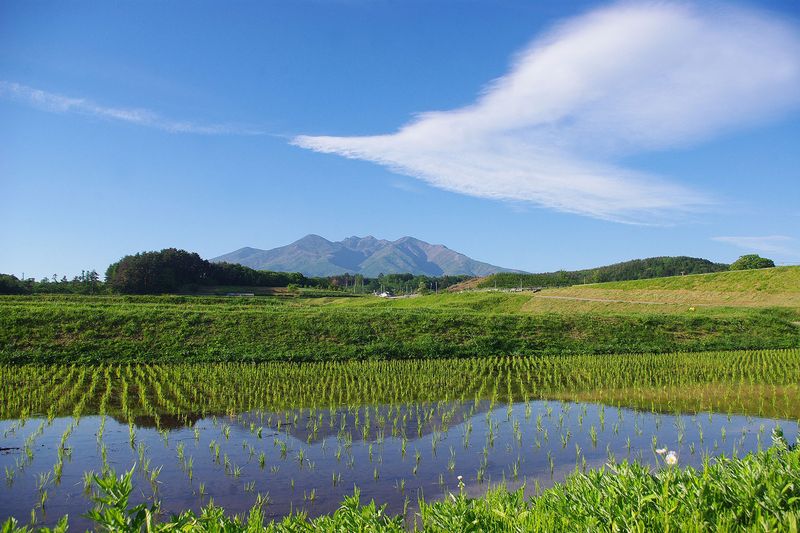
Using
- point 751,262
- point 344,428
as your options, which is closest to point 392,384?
point 344,428

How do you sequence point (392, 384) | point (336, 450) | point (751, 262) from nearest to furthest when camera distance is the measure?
point (336, 450) < point (392, 384) < point (751, 262)

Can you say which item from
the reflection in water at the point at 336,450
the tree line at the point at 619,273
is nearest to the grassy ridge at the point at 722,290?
the reflection in water at the point at 336,450

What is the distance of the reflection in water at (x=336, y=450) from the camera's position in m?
7.13

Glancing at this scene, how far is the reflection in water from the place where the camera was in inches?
281

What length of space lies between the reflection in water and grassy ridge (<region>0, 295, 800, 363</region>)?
956 cm

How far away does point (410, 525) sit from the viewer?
6.17 metres

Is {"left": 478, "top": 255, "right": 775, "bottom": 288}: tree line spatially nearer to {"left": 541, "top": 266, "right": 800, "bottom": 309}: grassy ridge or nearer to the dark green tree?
the dark green tree

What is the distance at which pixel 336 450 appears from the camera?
9.03 meters

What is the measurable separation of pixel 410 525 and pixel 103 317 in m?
22.1

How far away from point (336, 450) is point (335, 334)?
1483 centimetres

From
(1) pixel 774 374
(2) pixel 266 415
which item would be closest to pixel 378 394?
(2) pixel 266 415

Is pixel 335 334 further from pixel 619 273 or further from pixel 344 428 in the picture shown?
pixel 619 273

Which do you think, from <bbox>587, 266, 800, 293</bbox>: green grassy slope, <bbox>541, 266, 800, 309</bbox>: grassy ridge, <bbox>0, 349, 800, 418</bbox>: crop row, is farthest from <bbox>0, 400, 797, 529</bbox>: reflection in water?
<bbox>587, 266, 800, 293</bbox>: green grassy slope

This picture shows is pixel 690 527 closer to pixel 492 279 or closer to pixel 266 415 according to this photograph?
pixel 266 415
